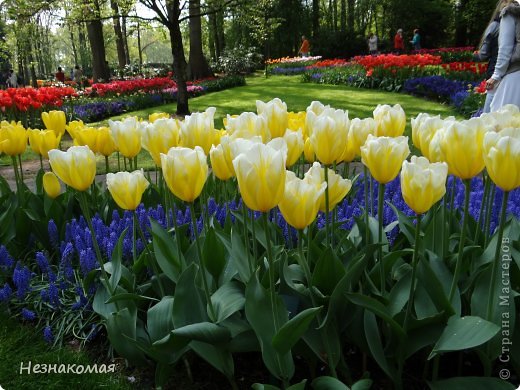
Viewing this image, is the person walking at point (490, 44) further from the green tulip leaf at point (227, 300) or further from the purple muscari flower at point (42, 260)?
the purple muscari flower at point (42, 260)

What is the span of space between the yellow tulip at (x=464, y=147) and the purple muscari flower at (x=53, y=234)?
7.02 ft

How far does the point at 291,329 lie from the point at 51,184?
1.97 meters

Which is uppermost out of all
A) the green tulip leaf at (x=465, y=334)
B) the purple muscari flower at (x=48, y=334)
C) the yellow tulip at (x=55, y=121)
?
the yellow tulip at (x=55, y=121)

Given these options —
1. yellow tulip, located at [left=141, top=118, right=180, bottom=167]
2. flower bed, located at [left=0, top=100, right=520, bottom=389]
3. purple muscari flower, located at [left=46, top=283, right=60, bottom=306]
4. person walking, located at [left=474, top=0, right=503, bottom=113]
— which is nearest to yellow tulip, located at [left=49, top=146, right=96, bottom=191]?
flower bed, located at [left=0, top=100, right=520, bottom=389]

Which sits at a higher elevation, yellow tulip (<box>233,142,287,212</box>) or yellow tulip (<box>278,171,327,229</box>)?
yellow tulip (<box>233,142,287,212</box>)

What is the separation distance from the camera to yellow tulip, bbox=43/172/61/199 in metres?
2.80

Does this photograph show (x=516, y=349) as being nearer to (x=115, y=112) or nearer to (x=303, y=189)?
(x=303, y=189)

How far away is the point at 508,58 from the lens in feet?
16.4

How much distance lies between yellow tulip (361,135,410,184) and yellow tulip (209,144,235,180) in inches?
17.5

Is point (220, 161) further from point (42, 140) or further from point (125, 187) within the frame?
point (42, 140)

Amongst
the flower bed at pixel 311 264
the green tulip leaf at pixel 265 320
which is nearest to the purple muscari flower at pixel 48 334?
the flower bed at pixel 311 264

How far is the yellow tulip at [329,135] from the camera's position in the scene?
1.56 metres

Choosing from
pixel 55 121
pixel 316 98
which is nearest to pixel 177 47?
pixel 316 98

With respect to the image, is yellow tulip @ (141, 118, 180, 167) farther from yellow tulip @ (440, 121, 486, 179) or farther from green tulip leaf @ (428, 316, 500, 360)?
green tulip leaf @ (428, 316, 500, 360)
